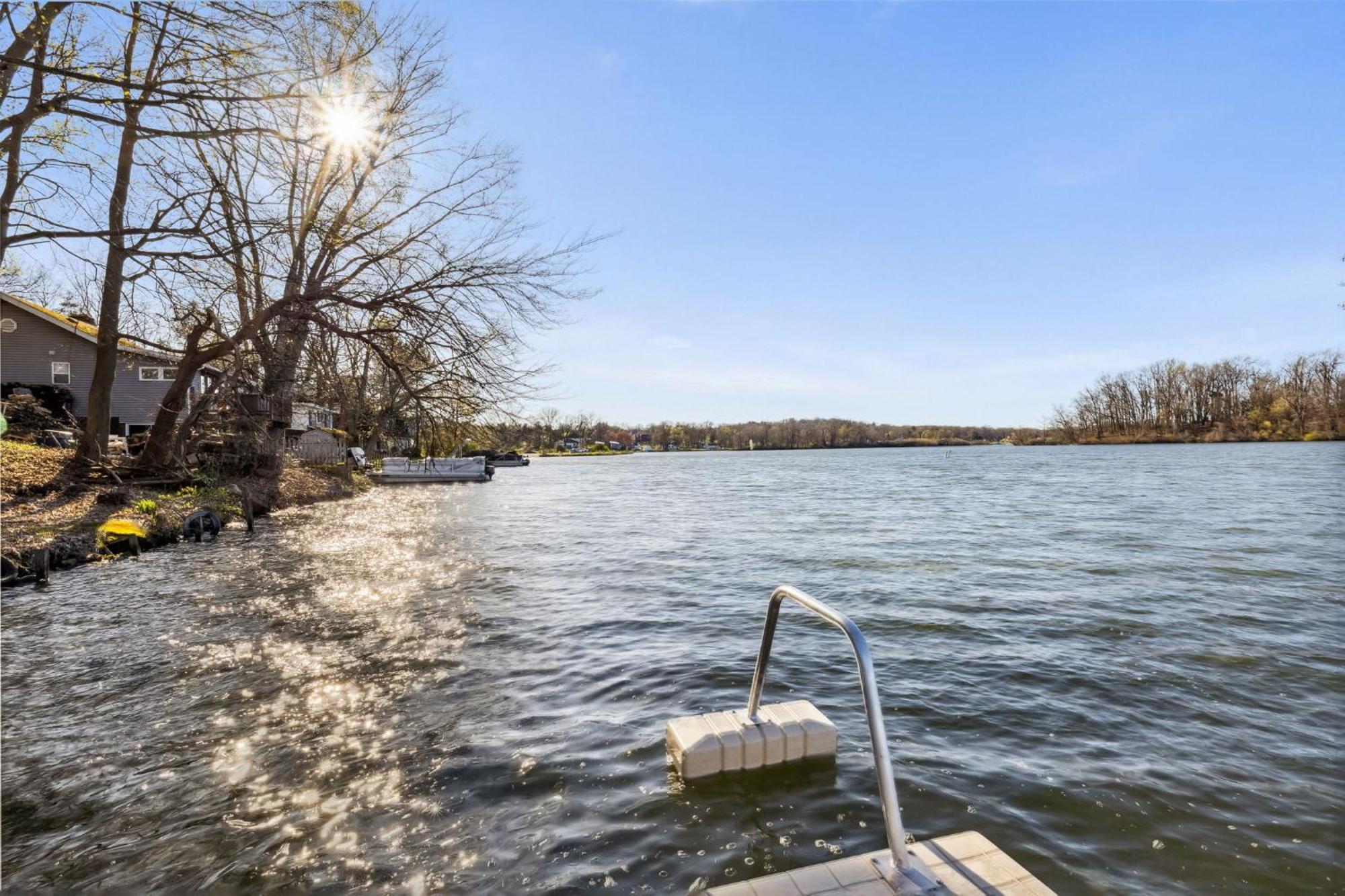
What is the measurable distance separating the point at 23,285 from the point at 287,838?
2953cm

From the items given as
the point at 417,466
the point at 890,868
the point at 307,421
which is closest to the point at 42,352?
the point at 307,421

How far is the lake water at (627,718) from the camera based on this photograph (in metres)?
3.78

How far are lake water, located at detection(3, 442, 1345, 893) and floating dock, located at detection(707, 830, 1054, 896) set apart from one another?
0.72 metres

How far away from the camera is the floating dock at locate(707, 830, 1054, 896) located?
2.84m

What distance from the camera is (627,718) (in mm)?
5711

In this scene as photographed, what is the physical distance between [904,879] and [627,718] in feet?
10.4

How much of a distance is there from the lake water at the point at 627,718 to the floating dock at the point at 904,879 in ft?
2.37

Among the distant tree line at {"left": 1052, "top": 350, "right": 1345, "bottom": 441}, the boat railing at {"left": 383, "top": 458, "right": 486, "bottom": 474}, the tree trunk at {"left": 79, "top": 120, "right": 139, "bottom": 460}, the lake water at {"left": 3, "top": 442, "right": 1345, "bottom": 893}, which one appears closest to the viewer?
the lake water at {"left": 3, "top": 442, "right": 1345, "bottom": 893}

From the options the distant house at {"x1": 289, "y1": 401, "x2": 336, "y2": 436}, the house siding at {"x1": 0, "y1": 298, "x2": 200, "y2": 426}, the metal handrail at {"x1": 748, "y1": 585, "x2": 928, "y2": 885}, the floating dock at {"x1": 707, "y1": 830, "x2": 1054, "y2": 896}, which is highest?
the house siding at {"x1": 0, "y1": 298, "x2": 200, "y2": 426}

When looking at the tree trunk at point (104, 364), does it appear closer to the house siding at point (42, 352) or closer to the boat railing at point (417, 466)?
the house siding at point (42, 352)

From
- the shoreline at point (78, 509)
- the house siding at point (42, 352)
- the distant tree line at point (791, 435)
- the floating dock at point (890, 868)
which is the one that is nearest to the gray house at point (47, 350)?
the house siding at point (42, 352)

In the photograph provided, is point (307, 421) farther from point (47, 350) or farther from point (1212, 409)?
point (1212, 409)

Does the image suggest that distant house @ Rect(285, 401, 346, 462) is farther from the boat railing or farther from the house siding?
the house siding

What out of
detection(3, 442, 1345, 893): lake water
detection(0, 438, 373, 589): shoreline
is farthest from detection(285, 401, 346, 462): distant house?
detection(3, 442, 1345, 893): lake water
